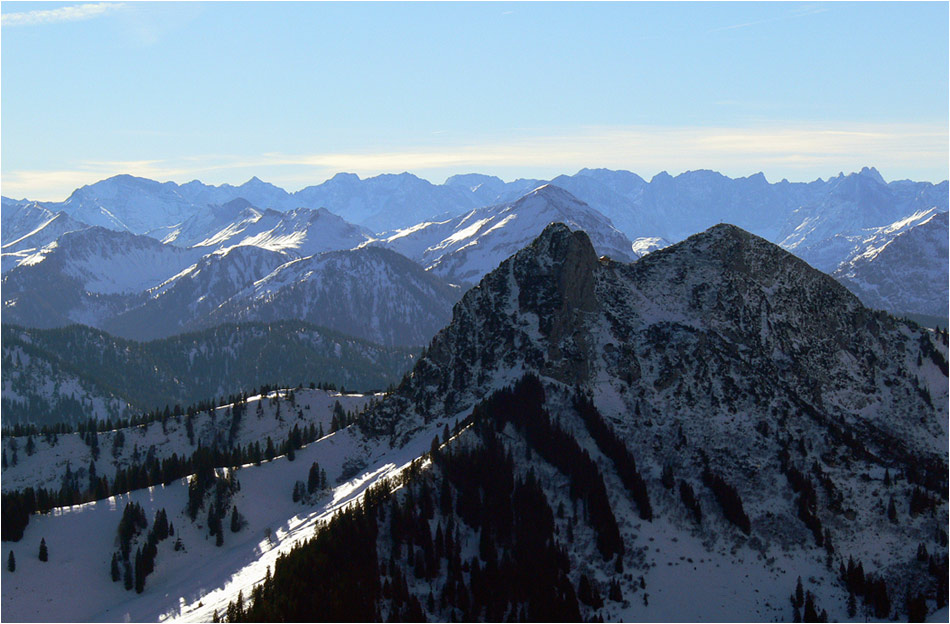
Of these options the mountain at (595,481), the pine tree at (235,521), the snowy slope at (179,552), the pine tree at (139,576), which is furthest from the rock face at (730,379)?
the pine tree at (139,576)

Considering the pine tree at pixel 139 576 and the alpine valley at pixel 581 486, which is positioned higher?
the alpine valley at pixel 581 486

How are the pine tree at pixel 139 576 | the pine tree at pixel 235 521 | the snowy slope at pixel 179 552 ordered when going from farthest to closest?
the pine tree at pixel 235 521, the pine tree at pixel 139 576, the snowy slope at pixel 179 552

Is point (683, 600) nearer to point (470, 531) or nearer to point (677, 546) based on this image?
point (677, 546)

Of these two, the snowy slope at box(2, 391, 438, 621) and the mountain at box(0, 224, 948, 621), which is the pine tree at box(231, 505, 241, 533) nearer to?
the mountain at box(0, 224, 948, 621)

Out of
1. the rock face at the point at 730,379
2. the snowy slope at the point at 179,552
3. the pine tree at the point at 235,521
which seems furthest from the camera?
the pine tree at the point at 235,521

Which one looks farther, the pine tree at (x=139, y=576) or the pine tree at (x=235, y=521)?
the pine tree at (x=235, y=521)

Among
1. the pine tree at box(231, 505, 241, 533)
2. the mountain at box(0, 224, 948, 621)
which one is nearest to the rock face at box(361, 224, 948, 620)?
the mountain at box(0, 224, 948, 621)

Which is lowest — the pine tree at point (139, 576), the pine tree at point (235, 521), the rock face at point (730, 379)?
the pine tree at point (139, 576)

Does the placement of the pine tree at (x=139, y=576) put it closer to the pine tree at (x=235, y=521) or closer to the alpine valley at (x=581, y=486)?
the alpine valley at (x=581, y=486)

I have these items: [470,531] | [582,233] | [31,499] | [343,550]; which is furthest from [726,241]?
[31,499]
